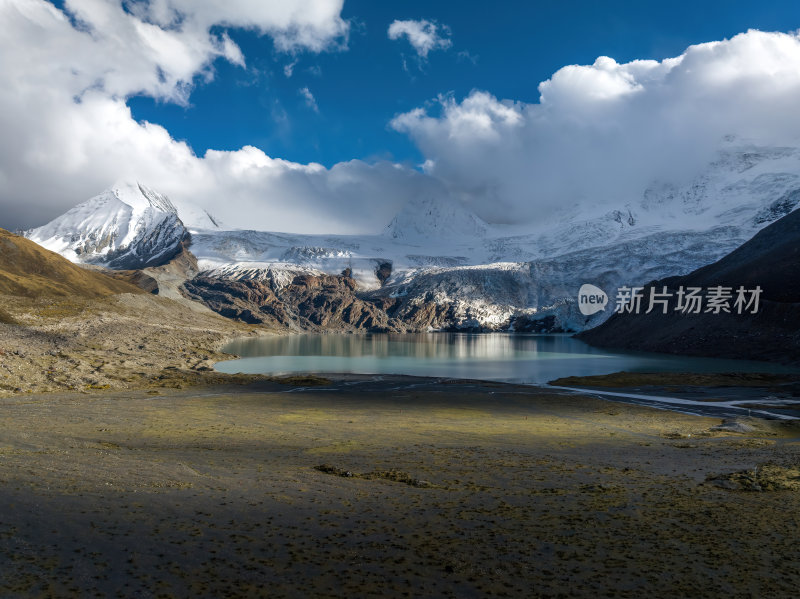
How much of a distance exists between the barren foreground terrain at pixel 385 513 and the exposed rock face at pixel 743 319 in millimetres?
90740

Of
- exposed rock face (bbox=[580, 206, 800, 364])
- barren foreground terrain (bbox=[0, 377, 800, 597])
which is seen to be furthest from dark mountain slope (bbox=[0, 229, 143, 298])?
exposed rock face (bbox=[580, 206, 800, 364])

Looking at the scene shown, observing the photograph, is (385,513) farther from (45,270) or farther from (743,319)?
(45,270)

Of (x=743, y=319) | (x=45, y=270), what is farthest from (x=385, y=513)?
(x=45, y=270)

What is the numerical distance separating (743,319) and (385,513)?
121801mm

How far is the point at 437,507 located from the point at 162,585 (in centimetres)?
745

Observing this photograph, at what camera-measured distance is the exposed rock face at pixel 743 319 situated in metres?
102

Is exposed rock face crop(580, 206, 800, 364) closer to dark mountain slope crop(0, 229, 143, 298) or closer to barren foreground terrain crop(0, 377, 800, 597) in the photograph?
barren foreground terrain crop(0, 377, 800, 597)

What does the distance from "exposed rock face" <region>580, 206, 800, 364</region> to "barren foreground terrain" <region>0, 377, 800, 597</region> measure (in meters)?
90.7

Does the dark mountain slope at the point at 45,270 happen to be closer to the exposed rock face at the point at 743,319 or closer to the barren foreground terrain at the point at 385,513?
the barren foreground terrain at the point at 385,513

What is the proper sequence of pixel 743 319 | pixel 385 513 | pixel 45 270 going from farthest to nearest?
pixel 45 270, pixel 743 319, pixel 385 513

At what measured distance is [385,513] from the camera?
13.8 m

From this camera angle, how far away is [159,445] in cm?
2306

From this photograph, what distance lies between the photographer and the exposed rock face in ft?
336

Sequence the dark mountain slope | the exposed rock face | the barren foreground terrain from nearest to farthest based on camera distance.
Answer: the barren foreground terrain < the exposed rock face < the dark mountain slope
